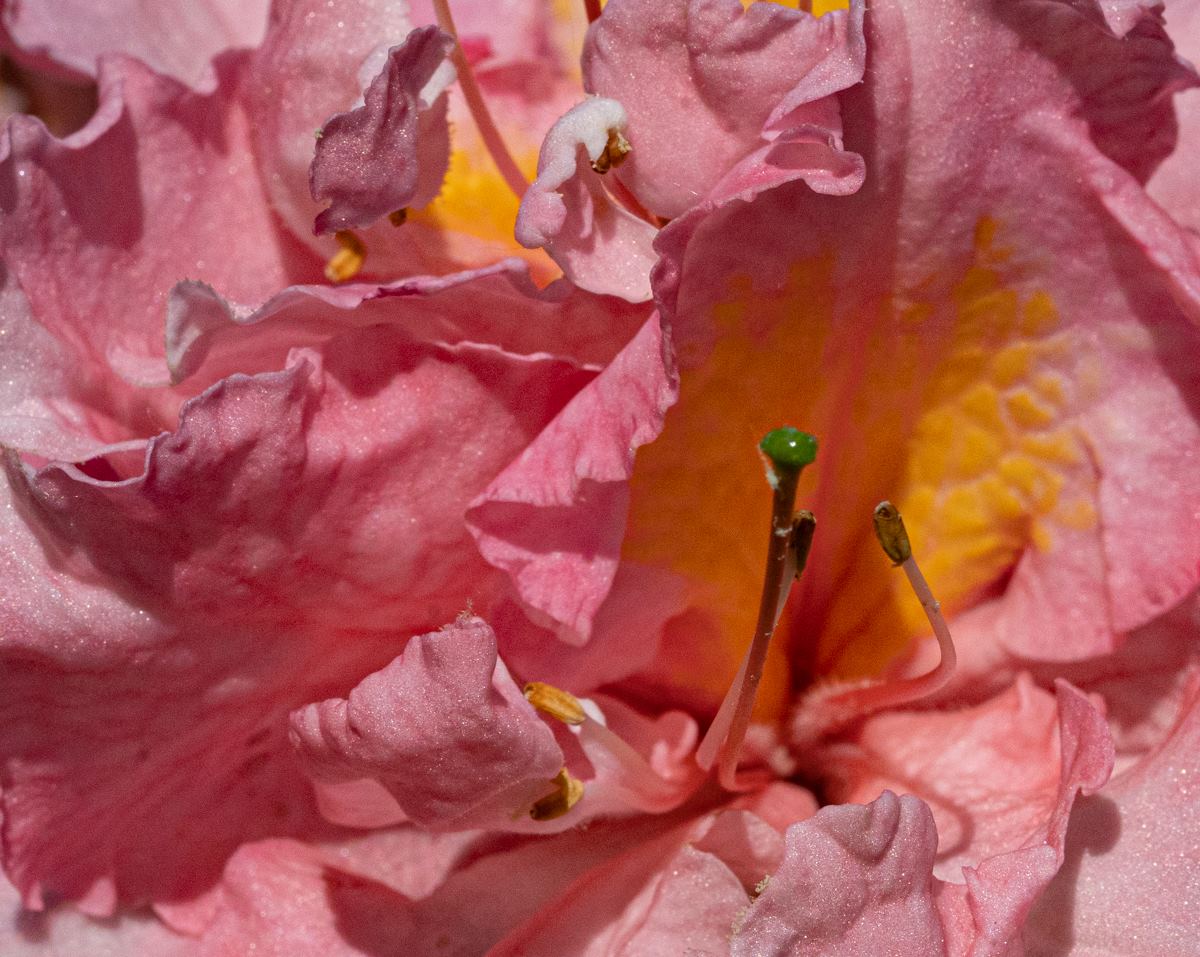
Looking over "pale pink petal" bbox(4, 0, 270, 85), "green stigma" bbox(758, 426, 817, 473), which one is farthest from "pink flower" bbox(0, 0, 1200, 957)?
"pale pink petal" bbox(4, 0, 270, 85)

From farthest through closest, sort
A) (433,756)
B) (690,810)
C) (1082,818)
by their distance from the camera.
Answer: (690,810) < (1082,818) < (433,756)

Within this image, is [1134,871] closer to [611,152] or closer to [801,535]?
[801,535]

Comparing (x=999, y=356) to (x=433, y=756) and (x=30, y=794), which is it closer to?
(x=433, y=756)

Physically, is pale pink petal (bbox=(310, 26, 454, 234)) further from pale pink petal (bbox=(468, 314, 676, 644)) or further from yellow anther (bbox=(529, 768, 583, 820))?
yellow anther (bbox=(529, 768, 583, 820))

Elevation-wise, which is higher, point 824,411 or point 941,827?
point 824,411

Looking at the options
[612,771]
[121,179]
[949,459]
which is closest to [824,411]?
[949,459]

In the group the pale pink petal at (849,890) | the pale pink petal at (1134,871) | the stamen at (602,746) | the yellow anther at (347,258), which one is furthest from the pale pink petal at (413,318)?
the pale pink petal at (1134,871)
